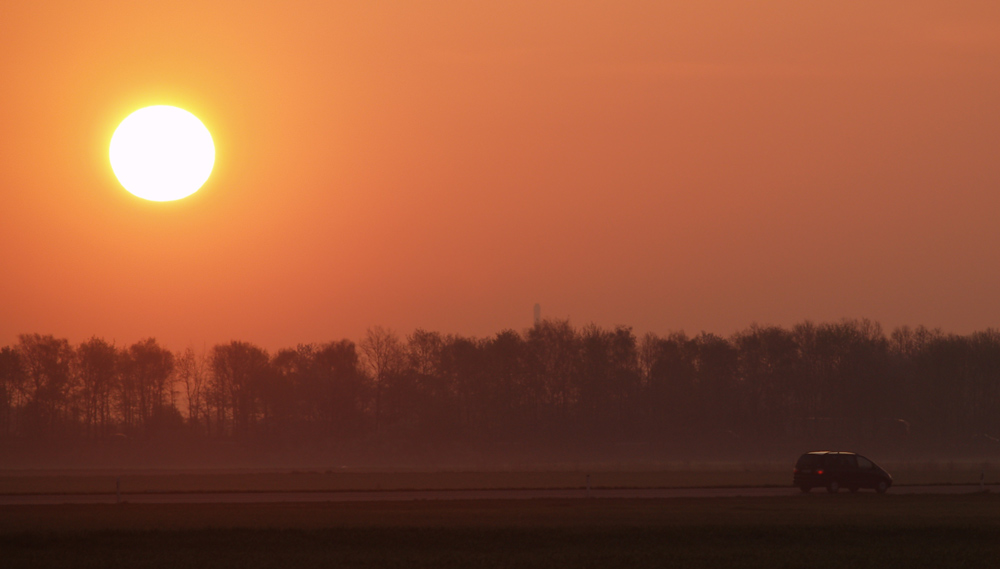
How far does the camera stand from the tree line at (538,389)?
127875 mm

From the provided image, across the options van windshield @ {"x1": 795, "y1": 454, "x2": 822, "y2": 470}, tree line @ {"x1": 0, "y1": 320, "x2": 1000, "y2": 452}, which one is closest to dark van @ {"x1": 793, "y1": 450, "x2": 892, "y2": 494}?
van windshield @ {"x1": 795, "y1": 454, "x2": 822, "y2": 470}

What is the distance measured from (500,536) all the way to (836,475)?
25646mm

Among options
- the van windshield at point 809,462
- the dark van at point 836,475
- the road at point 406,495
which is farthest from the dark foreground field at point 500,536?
the van windshield at point 809,462

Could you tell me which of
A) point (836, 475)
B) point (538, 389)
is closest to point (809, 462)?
point (836, 475)

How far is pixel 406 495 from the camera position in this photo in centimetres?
4391

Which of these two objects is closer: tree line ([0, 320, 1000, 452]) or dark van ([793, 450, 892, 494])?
dark van ([793, 450, 892, 494])

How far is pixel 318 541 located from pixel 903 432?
114919 millimetres

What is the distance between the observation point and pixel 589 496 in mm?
42781

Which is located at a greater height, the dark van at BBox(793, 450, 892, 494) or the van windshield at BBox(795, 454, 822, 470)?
the van windshield at BBox(795, 454, 822, 470)

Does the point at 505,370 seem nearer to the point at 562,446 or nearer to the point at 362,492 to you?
the point at 562,446

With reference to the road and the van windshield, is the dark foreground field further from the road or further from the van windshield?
the van windshield

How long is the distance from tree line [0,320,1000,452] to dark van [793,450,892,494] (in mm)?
78086

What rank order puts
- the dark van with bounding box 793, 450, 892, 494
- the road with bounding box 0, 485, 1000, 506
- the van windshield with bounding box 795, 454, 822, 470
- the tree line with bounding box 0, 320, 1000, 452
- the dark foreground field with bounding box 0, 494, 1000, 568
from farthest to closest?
the tree line with bounding box 0, 320, 1000, 452 < the van windshield with bounding box 795, 454, 822, 470 < the dark van with bounding box 793, 450, 892, 494 < the road with bounding box 0, 485, 1000, 506 < the dark foreground field with bounding box 0, 494, 1000, 568

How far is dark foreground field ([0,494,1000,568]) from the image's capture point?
24.8 meters
